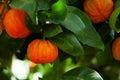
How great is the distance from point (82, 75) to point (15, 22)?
0.74 feet

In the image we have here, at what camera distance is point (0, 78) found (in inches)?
44.8

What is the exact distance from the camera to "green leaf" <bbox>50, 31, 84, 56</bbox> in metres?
0.79

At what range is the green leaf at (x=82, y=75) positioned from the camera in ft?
2.74

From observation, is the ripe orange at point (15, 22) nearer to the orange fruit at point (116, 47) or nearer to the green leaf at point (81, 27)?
the green leaf at point (81, 27)

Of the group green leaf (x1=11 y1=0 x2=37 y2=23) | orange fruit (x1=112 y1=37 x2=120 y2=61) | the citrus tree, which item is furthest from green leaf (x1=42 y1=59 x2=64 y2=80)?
green leaf (x1=11 y1=0 x2=37 y2=23)

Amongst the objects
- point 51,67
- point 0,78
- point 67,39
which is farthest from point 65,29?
point 0,78

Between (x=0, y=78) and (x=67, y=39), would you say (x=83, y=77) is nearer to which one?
(x=67, y=39)

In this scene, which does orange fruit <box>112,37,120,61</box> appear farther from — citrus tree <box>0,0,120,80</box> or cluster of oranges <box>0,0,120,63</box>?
cluster of oranges <box>0,0,120,63</box>

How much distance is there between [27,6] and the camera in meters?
0.72

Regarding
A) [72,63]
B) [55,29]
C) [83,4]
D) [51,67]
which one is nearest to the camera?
[55,29]

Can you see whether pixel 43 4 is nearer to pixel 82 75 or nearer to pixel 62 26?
pixel 62 26

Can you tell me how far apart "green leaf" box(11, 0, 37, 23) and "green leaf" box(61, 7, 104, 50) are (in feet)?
0.27

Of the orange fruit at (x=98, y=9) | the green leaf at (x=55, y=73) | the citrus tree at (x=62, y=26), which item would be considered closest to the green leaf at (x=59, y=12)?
the citrus tree at (x=62, y=26)

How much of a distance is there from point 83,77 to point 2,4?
0.88 ft
